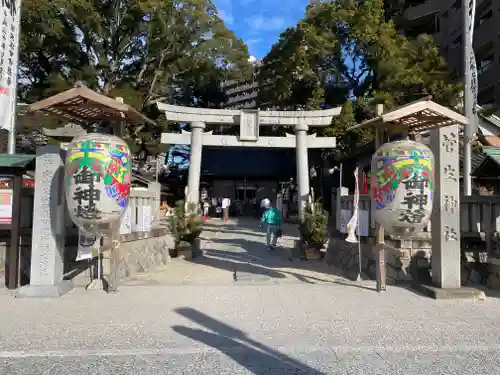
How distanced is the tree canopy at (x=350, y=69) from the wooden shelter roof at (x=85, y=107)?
13.5 metres

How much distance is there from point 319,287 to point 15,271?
5568 mm

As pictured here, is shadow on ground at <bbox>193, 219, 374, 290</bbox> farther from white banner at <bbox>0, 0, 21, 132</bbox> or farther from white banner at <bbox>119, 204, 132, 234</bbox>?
white banner at <bbox>0, 0, 21, 132</bbox>

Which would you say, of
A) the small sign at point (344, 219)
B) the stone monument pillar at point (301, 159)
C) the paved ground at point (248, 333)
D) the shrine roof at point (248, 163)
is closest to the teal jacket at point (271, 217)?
the small sign at point (344, 219)

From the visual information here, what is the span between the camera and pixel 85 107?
7254 mm

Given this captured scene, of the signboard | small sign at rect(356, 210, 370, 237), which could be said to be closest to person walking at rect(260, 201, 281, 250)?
small sign at rect(356, 210, 370, 237)

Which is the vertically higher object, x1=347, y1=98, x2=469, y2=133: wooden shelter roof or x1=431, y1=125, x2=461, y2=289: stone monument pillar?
x1=347, y1=98, x2=469, y2=133: wooden shelter roof

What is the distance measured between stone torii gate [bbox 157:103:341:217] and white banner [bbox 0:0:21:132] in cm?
733

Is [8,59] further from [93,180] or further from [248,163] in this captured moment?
[248,163]

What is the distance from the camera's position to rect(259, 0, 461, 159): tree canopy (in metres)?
19.5

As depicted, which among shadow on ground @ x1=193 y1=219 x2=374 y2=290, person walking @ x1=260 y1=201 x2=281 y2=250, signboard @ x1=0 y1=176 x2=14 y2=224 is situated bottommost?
shadow on ground @ x1=193 y1=219 x2=374 y2=290

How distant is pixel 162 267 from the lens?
405 inches

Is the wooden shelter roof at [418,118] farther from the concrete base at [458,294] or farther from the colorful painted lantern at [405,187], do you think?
the concrete base at [458,294]

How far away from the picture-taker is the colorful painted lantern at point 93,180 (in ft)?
20.8

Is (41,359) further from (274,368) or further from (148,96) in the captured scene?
(148,96)
